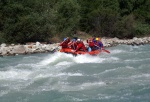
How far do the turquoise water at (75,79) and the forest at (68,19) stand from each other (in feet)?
23.8

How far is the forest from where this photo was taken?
25.2 metres

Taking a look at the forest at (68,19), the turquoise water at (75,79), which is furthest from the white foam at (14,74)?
the forest at (68,19)

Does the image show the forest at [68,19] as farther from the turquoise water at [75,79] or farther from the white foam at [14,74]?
the white foam at [14,74]

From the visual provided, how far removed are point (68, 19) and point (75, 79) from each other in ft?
58.0

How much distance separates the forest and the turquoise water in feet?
23.8

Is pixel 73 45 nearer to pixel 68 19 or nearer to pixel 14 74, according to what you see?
pixel 14 74

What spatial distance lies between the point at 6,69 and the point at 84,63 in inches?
163

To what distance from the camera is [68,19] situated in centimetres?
3017

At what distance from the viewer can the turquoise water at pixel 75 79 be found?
10.7 m

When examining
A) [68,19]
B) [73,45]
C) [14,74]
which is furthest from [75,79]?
[68,19]

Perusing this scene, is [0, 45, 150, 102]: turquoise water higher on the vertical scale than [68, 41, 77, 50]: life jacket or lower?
lower

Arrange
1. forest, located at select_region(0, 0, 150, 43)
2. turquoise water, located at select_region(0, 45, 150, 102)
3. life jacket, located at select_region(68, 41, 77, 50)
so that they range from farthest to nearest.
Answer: forest, located at select_region(0, 0, 150, 43) < life jacket, located at select_region(68, 41, 77, 50) < turquoise water, located at select_region(0, 45, 150, 102)

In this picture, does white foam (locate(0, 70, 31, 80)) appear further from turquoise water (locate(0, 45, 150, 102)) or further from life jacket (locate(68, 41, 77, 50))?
life jacket (locate(68, 41, 77, 50))

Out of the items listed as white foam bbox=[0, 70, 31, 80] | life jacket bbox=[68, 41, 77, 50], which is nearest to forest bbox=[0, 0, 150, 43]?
life jacket bbox=[68, 41, 77, 50]
